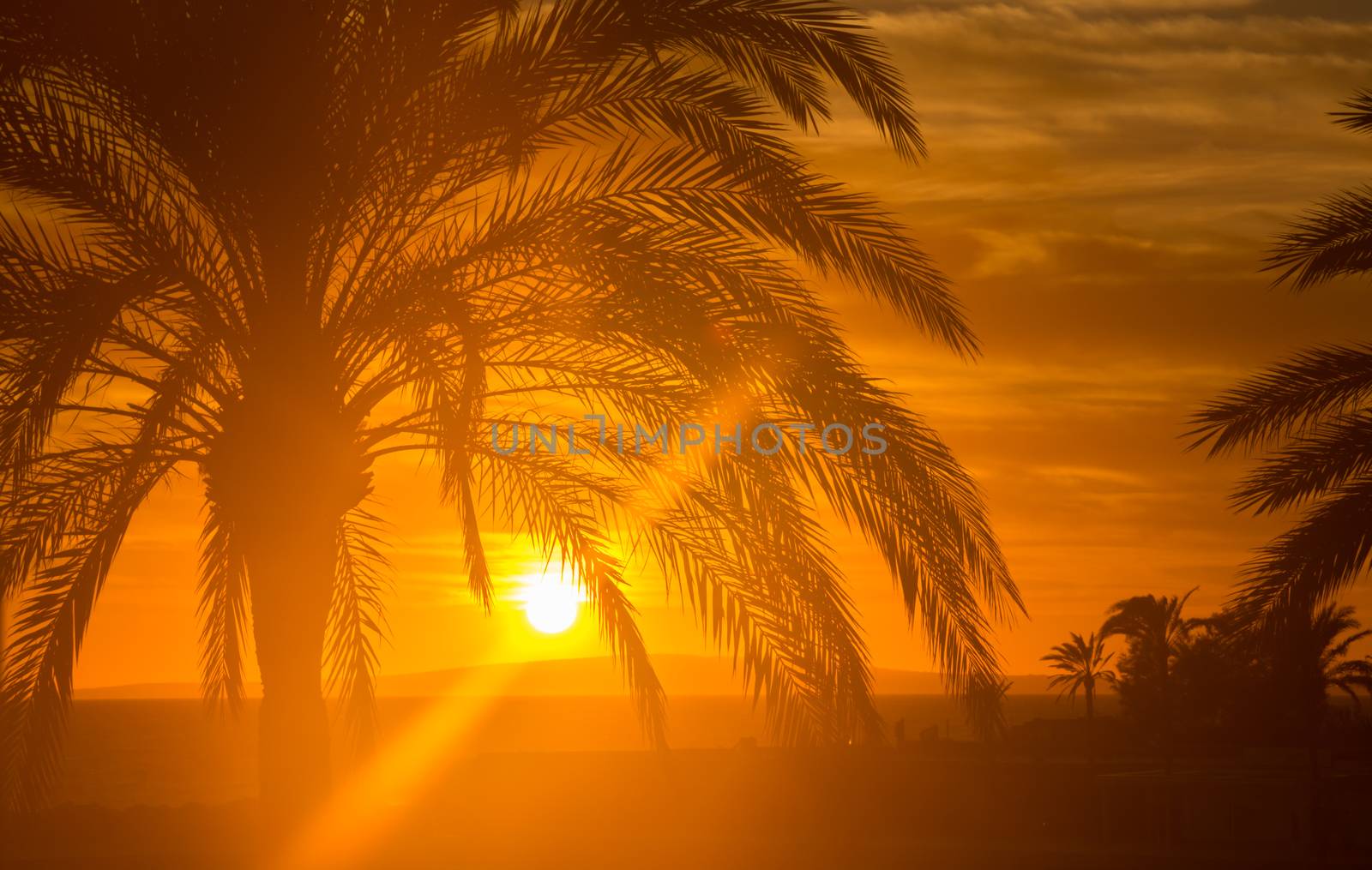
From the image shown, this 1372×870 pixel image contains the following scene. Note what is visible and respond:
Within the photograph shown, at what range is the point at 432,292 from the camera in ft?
24.7

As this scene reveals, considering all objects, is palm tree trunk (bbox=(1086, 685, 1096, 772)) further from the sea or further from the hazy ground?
the hazy ground

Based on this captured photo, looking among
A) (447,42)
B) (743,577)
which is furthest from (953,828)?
(447,42)

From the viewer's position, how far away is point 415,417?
7.97 meters

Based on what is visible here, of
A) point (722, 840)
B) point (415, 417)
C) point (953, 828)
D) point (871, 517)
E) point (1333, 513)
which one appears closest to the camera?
point (871, 517)

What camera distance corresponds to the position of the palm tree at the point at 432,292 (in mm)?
6977

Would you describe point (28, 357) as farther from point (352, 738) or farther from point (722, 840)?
point (722, 840)

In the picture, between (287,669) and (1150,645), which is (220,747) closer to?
(1150,645)

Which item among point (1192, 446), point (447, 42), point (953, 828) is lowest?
point (953, 828)

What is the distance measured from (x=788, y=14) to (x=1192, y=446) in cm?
619

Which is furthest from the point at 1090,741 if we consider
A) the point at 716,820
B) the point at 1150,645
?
the point at 716,820

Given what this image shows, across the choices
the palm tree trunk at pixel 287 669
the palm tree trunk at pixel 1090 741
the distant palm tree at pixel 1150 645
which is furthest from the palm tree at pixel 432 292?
the distant palm tree at pixel 1150 645

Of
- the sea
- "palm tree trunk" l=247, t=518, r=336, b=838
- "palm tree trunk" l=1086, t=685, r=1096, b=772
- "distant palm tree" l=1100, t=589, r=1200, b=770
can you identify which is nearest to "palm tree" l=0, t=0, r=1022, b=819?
"palm tree trunk" l=247, t=518, r=336, b=838

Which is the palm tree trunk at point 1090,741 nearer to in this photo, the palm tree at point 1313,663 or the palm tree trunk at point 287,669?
the palm tree at point 1313,663

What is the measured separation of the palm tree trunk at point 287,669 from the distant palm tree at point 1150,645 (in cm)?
4280
